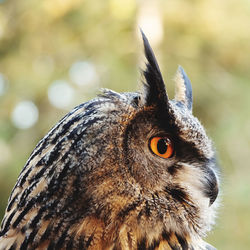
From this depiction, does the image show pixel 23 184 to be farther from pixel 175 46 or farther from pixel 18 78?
pixel 175 46

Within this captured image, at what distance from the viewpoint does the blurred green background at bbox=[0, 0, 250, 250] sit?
17.9 ft

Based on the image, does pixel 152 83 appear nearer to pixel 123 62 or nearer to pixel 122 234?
pixel 122 234

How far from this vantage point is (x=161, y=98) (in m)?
1.49

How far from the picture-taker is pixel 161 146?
1.51 meters

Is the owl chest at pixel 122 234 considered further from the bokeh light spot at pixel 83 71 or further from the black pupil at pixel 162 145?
the bokeh light spot at pixel 83 71

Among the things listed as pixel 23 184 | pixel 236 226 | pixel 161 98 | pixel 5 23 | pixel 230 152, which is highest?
pixel 230 152

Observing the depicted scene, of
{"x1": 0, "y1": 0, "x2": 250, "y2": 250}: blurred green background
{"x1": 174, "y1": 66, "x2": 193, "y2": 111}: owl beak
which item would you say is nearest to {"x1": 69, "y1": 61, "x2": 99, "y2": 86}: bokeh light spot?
{"x1": 0, "y1": 0, "x2": 250, "y2": 250}: blurred green background

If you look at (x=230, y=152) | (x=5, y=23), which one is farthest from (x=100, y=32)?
(x=230, y=152)

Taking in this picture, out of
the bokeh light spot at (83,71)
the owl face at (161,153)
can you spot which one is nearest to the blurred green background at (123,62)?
the bokeh light spot at (83,71)

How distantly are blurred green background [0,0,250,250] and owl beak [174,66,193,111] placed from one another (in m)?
3.11

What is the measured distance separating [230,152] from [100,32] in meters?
2.91

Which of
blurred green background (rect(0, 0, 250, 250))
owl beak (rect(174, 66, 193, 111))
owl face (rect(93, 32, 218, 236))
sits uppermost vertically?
blurred green background (rect(0, 0, 250, 250))

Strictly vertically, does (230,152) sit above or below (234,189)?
above

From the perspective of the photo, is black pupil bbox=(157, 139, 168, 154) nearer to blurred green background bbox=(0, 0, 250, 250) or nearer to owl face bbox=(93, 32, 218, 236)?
owl face bbox=(93, 32, 218, 236)
